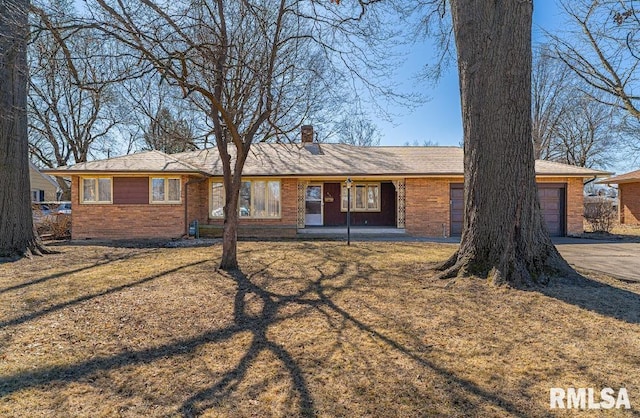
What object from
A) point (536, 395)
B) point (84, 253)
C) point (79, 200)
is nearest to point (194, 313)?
point (536, 395)

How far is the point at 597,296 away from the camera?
4.92m

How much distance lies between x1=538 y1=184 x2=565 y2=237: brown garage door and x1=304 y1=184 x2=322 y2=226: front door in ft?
31.1

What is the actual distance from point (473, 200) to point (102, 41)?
6.92 meters

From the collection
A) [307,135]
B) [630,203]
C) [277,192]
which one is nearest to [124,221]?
[277,192]

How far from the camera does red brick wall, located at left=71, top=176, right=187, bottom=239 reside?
1280cm

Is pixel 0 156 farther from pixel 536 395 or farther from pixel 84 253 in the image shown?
pixel 536 395

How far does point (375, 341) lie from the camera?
144 inches

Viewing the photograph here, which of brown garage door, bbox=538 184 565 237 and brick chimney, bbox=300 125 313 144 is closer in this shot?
brown garage door, bbox=538 184 565 237

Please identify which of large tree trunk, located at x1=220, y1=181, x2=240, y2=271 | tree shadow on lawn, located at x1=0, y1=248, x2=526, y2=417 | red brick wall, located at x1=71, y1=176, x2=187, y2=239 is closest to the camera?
tree shadow on lawn, located at x1=0, y1=248, x2=526, y2=417

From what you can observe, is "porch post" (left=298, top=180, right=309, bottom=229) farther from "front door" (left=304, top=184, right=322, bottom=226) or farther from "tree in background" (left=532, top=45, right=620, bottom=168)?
"tree in background" (left=532, top=45, right=620, bottom=168)

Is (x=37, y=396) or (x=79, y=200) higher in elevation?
(x=79, y=200)

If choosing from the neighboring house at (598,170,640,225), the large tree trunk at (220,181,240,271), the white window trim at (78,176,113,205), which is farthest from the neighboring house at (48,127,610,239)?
the neighboring house at (598,170,640,225)

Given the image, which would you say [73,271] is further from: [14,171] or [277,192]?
[277,192]

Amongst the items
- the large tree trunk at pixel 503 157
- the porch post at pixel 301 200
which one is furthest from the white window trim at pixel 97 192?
the large tree trunk at pixel 503 157
